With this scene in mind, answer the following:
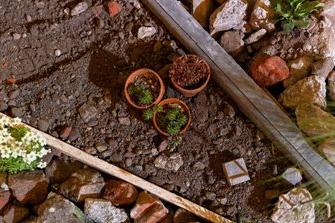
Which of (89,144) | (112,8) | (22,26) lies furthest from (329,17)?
(22,26)

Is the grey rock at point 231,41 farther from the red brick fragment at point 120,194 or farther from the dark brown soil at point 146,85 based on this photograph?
the red brick fragment at point 120,194

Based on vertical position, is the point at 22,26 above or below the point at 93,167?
above

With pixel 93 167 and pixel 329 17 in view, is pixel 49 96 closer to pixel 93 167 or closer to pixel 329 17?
pixel 93 167

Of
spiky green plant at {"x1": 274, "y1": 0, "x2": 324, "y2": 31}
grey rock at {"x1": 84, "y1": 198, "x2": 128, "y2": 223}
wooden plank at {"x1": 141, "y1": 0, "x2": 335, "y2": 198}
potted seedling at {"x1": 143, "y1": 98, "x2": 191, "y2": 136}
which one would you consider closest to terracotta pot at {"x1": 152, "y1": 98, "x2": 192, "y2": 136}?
potted seedling at {"x1": 143, "y1": 98, "x2": 191, "y2": 136}

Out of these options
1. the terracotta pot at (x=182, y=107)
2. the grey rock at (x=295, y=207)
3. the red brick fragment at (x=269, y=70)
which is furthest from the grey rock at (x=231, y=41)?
the grey rock at (x=295, y=207)

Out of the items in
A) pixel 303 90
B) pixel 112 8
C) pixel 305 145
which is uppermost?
pixel 112 8

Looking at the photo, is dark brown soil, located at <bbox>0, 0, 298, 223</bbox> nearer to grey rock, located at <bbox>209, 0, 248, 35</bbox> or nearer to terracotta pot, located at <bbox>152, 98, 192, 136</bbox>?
terracotta pot, located at <bbox>152, 98, 192, 136</bbox>
